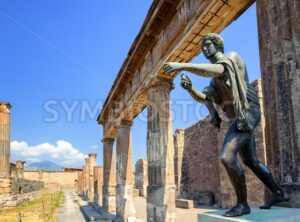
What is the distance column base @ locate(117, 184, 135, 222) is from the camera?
37.4 feet

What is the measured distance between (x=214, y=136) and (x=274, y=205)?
14.1 metres

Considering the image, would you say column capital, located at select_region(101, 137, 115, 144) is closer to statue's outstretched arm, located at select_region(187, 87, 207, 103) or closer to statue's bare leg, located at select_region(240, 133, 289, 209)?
statue's outstretched arm, located at select_region(187, 87, 207, 103)

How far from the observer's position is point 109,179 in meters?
15.5

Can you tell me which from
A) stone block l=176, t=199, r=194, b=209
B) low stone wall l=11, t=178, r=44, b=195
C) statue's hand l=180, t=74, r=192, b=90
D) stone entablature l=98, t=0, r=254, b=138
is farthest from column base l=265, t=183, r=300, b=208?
low stone wall l=11, t=178, r=44, b=195

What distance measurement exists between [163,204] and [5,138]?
16.8 meters

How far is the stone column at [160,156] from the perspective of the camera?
23.5 feet

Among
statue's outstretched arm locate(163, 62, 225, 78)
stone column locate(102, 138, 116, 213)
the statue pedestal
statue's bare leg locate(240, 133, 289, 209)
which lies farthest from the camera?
stone column locate(102, 138, 116, 213)

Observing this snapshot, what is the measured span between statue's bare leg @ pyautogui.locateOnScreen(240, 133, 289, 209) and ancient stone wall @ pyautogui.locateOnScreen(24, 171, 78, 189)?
2462 inches

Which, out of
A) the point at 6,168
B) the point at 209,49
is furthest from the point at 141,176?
the point at 209,49

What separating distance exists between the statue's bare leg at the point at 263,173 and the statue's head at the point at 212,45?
83cm

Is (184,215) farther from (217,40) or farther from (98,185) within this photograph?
(217,40)

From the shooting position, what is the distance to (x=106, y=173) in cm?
1575

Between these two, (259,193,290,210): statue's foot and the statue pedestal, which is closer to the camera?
the statue pedestal

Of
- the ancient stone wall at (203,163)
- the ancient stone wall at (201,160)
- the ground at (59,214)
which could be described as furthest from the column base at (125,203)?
the ancient stone wall at (201,160)
